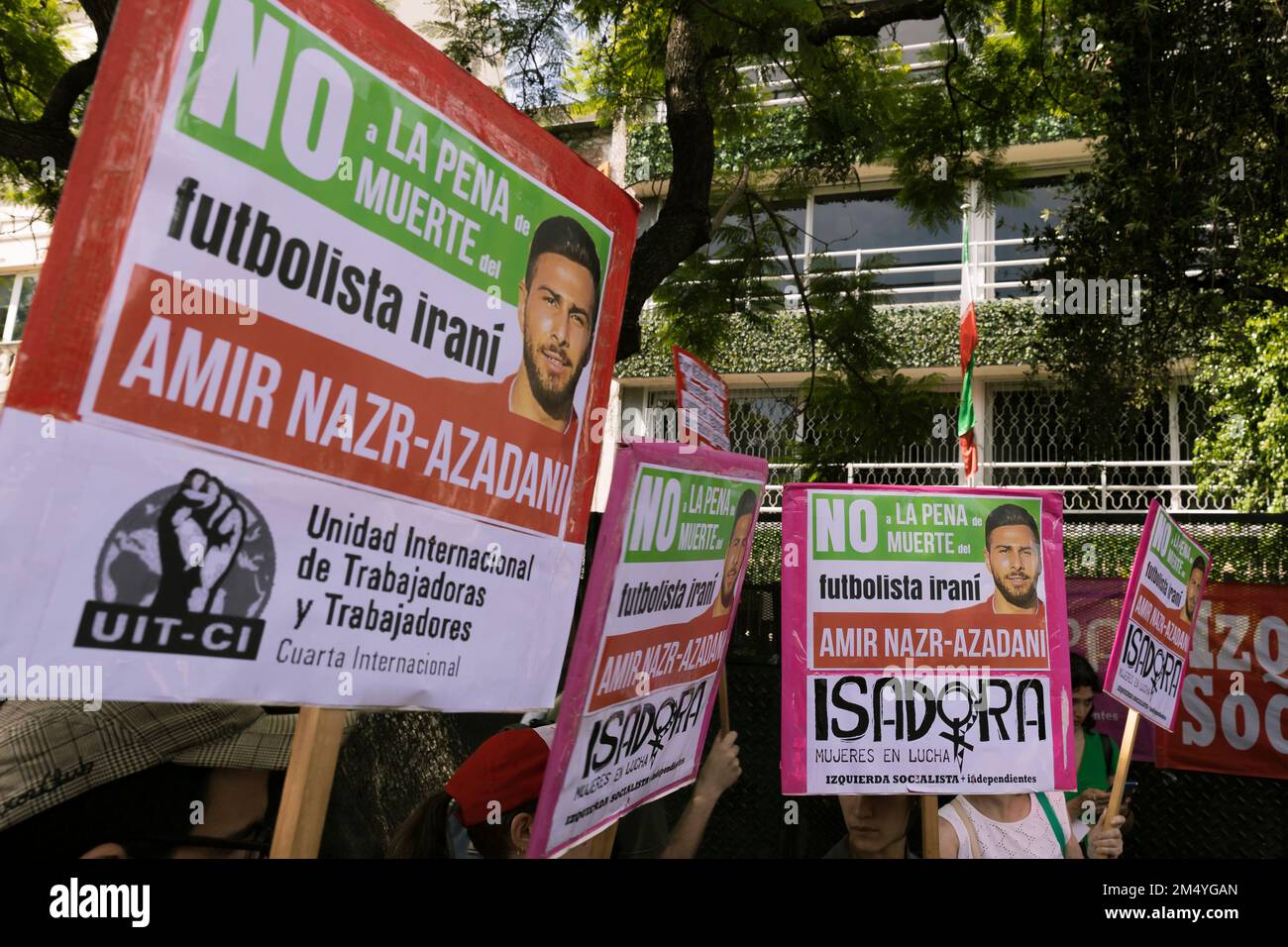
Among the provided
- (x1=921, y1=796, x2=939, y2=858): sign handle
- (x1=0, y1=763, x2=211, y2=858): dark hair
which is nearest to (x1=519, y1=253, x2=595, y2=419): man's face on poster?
(x1=0, y1=763, x2=211, y2=858): dark hair

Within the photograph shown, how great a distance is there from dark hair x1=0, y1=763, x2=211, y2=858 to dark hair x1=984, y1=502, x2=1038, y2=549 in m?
2.85

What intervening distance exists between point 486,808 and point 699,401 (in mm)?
1886

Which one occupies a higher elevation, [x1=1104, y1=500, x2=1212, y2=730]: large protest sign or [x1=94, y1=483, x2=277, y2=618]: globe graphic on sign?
[x1=1104, y1=500, x2=1212, y2=730]: large protest sign

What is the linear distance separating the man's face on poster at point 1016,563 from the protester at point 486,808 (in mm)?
1897

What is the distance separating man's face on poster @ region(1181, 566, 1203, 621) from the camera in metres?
4.42

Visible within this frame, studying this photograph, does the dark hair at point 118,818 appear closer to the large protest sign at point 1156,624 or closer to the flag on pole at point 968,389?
the large protest sign at point 1156,624

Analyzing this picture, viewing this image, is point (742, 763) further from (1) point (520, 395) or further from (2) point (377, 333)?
(2) point (377, 333)

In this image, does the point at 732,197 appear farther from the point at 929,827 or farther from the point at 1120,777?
the point at 929,827

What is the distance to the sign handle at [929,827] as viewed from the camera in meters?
3.39

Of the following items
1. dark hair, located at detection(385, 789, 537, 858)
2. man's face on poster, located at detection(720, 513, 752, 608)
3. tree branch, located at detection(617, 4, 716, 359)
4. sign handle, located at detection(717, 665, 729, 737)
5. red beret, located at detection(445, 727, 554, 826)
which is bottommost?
dark hair, located at detection(385, 789, 537, 858)

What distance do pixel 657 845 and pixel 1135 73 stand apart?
4.81 metres

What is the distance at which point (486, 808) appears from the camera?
2.79 metres

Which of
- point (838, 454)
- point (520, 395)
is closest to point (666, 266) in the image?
point (838, 454)

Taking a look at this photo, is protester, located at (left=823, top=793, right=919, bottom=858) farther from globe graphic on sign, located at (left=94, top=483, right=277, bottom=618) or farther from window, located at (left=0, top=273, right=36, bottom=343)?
window, located at (left=0, top=273, right=36, bottom=343)
